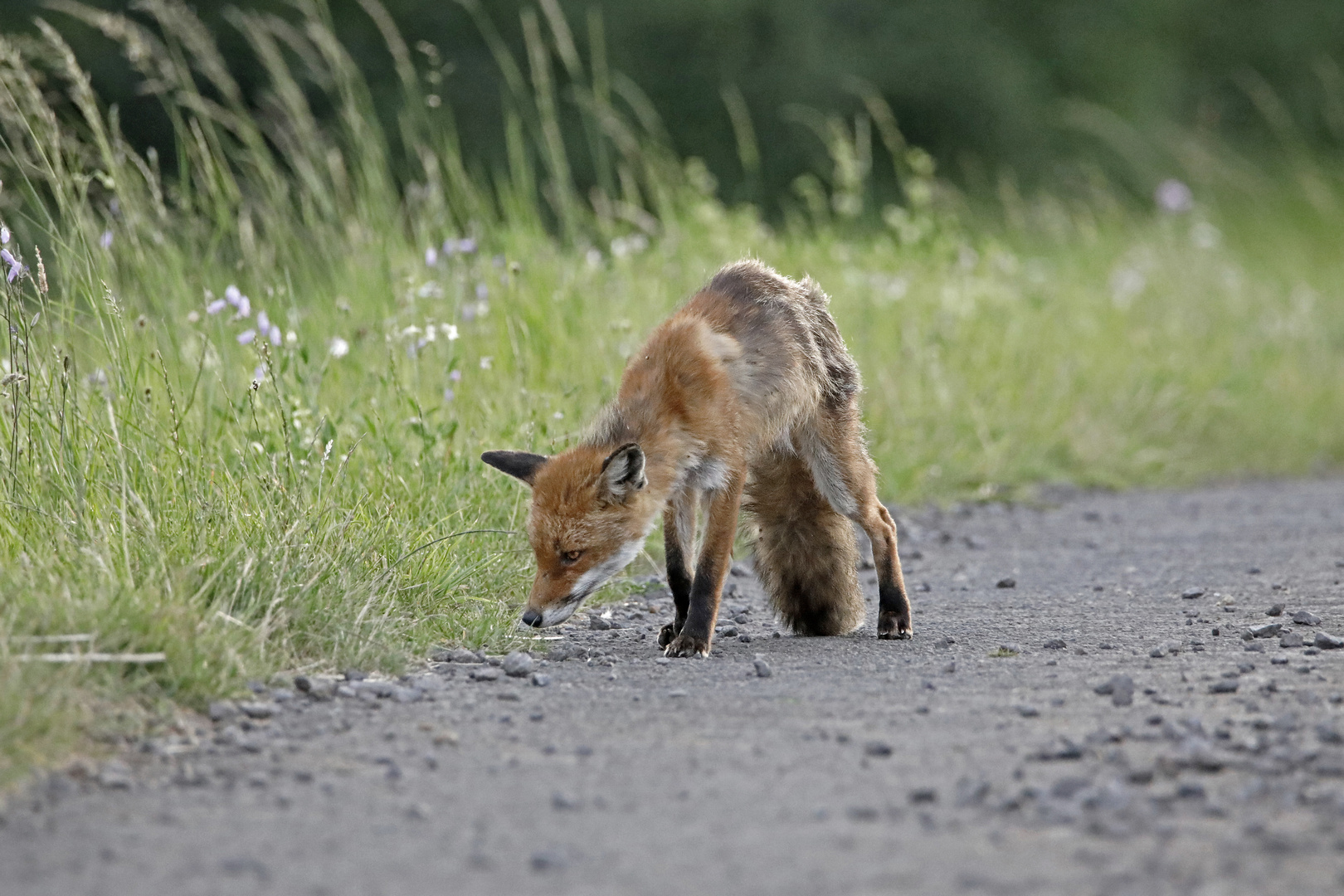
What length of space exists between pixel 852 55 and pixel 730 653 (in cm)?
1428

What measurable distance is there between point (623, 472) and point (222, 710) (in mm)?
1478

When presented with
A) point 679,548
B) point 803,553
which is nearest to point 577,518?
point 679,548

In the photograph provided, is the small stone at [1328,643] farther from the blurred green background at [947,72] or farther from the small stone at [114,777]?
the blurred green background at [947,72]

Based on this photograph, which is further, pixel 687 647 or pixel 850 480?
pixel 850 480

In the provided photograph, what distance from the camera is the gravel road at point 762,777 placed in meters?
2.56

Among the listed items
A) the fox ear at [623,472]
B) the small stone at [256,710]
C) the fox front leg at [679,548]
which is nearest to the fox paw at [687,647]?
the fox front leg at [679,548]

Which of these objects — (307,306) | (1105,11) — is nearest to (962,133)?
(1105,11)

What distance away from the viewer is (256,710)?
11.7 feet

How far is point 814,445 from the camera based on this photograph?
5.12 meters

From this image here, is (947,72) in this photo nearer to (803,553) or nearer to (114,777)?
(803,553)

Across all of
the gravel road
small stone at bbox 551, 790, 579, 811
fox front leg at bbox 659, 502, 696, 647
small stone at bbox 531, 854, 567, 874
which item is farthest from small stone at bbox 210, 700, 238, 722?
fox front leg at bbox 659, 502, 696, 647

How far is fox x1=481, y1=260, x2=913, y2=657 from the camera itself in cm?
456

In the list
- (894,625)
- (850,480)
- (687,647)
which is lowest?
(687,647)

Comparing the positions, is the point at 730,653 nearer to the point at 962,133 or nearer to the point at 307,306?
the point at 307,306
